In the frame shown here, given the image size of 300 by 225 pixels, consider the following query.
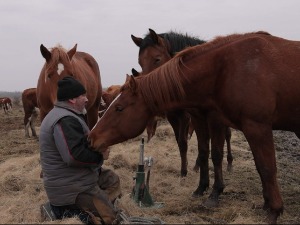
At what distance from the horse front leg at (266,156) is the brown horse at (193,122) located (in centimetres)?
106

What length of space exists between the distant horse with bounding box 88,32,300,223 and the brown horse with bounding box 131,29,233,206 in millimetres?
853

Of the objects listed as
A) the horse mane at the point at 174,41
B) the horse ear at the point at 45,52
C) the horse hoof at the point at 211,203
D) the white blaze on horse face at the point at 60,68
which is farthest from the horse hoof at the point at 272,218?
the horse ear at the point at 45,52

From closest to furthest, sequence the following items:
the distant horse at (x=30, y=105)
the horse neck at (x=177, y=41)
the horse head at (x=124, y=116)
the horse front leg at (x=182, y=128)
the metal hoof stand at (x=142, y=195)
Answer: the horse head at (x=124, y=116) → the metal hoof stand at (x=142, y=195) → the horse neck at (x=177, y=41) → the horse front leg at (x=182, y=128) → the distant horse at (x=30, y=105)

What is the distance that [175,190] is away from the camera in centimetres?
562

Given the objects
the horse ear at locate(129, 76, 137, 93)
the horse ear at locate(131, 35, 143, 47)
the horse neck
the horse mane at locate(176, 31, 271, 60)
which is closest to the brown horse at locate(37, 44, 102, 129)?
the horse ear at locate(131, 35, 143, 47)

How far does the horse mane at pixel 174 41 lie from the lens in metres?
6.08

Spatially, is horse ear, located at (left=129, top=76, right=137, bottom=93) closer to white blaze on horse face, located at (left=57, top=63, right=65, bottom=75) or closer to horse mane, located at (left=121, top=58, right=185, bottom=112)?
horse mane, located at (left=121, top=58, right=185, bottom=112)

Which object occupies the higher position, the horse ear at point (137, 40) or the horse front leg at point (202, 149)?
the horse ear at point (137, 40)

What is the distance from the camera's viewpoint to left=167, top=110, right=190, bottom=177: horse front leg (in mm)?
6578

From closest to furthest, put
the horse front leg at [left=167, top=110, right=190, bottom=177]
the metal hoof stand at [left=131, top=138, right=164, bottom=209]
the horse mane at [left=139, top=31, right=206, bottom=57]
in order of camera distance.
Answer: the metal hoof stand at [left=131, top=138, right=164, bottom=209], the horse mane at [left=139, top=31, right=206, bottom=57], the horse front leg at [left=167, top=110, right=190, bottom=177]

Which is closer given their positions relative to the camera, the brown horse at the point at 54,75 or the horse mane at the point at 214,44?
the horse mane at the point at 214,44

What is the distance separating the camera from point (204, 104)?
419 cm

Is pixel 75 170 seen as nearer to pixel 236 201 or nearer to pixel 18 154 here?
pixel 236 201

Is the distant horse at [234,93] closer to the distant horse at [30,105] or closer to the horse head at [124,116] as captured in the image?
the horse head at [124,116]
